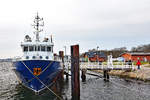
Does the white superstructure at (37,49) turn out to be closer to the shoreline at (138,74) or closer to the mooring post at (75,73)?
the mooring post at (75,73)

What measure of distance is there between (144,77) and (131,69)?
3.91 metres

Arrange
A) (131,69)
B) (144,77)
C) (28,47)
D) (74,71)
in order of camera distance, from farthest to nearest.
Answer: (131,69), (144,77), (28,47), (74,71)

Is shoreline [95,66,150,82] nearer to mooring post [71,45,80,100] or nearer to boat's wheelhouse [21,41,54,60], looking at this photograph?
boat's wheelhouse [21,41,54,60]

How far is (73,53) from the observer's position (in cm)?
1247

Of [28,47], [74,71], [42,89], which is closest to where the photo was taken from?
[74,71]

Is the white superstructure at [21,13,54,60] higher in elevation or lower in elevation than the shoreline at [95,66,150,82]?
higher

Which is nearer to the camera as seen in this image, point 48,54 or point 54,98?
point 54,98

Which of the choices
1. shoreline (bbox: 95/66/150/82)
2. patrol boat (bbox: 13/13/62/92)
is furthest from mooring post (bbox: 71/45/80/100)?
shoreline (bbox: 95/66/150/82)

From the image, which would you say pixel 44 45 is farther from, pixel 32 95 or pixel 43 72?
pixel 32 95

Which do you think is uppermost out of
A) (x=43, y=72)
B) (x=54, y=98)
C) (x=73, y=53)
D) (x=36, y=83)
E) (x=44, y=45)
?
(x=44, y=45)

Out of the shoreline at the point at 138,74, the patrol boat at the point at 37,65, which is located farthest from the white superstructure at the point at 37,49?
the shoreline at the point at 138,74

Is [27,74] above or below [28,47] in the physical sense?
below

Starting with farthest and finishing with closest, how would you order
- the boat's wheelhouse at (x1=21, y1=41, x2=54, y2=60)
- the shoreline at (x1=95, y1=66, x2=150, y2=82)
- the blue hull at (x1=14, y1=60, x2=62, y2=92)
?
the shoreline at (x1=95, y1=66, x2=150, y2=82), the boat's wheelhouse at (x1=21, y1=41, x2=54, y2=60), the blue hull at (x1=14, y1=60, x2=62, y2=92)

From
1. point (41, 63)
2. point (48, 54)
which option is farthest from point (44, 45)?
point (41, 63)
